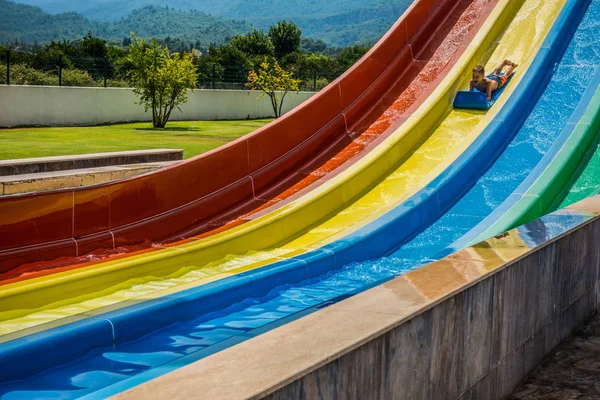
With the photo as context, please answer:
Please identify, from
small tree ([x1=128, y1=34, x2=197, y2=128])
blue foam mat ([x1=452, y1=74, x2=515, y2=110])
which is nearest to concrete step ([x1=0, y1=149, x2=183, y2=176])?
blue foam mat ([x1=452, y1=74, x2=515, y2=110])

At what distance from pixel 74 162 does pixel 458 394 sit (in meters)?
8.03

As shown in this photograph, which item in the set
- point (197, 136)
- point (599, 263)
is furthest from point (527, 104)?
point (197, 136)

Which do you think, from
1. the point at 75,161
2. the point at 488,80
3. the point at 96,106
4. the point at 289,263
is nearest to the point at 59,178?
the point at 75,161

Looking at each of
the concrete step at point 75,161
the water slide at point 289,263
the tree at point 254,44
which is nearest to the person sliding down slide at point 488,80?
the water slide at point 289,263

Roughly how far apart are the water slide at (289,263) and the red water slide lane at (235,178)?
21.7 inches

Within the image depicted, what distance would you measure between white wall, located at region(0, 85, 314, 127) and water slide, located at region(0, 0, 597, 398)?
13.3 meters

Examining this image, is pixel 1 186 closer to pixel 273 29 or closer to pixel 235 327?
pixel 235 327

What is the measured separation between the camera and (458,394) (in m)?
3.13

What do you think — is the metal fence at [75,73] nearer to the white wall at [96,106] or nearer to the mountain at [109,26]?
the white wall at [96,106]

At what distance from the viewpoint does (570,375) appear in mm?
3875

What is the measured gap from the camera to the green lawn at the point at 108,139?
48.5 feet

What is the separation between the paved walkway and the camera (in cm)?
A: 363

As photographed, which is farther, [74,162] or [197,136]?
[197,136]

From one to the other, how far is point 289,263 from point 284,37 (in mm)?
68517
